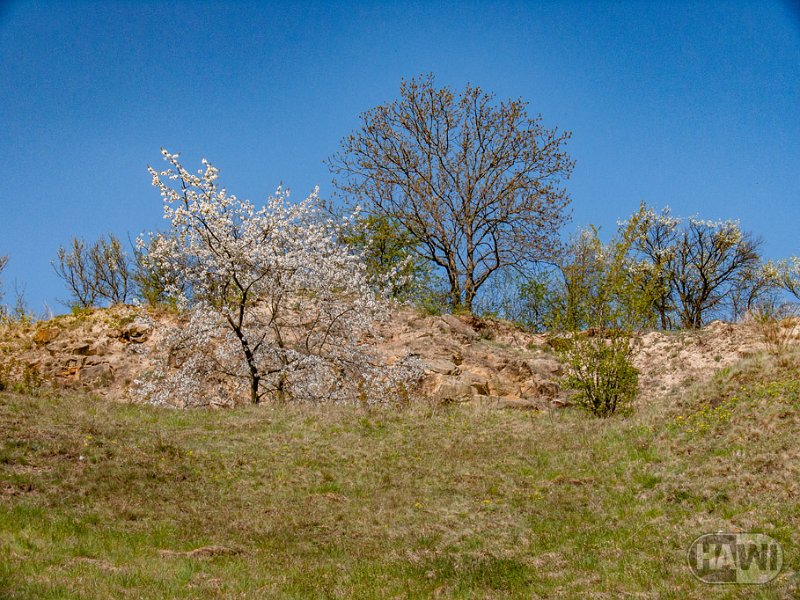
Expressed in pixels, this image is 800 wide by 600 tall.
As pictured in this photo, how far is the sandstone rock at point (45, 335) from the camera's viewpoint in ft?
82.0

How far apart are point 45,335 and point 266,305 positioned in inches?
321

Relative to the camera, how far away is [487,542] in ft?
36.0

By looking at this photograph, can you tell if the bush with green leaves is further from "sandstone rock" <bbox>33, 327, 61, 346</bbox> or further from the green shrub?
"sandstone rock" <bbox>33, 327, 61, 346</bbox>

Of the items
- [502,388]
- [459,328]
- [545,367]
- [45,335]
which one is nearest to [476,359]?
[502,388]

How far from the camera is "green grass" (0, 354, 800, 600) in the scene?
30.0 feet

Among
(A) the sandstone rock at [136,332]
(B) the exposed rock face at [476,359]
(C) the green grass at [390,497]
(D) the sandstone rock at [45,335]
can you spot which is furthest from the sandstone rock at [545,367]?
(D) the sandstone rock at [45,335]

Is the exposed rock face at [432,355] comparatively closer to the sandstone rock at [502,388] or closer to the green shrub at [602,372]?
the sandstone rock at [502,388]

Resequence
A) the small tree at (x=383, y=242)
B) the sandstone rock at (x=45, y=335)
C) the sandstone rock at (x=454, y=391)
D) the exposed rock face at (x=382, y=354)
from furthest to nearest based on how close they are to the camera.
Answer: the small tree at (x=383, y=242) < the sandstone rock at (x=45, y=335) < the exposed rock face at (x=382, y=354) < the sandstone rock at (x=454, y=391)

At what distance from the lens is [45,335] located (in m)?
25.2

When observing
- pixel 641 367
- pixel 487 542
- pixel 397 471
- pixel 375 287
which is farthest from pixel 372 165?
pixel 487 542

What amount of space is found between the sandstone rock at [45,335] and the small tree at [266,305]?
5.01 meters

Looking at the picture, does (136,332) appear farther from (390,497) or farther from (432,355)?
(390,497)

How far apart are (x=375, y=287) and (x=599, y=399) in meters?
7.62

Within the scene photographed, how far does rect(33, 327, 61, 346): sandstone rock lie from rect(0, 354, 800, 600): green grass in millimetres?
6943
